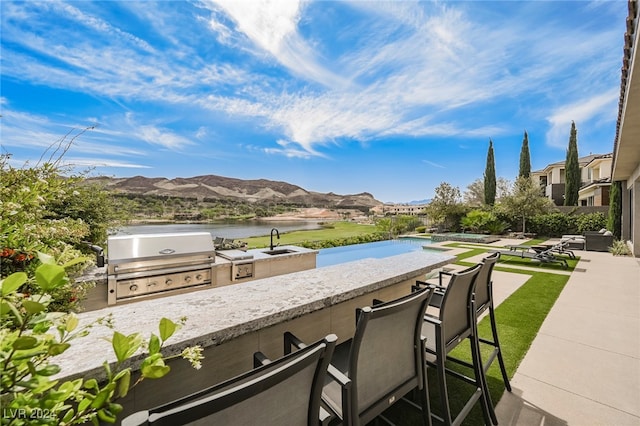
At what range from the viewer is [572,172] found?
2153 centimetres

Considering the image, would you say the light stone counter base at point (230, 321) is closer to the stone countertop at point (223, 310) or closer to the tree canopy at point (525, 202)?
the stone countertop at point (223, 310)

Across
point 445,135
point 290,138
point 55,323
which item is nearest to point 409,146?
point 445,135

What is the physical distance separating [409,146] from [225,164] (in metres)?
16.8

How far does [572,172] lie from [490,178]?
5.67 meters

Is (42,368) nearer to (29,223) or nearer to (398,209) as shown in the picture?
(29,223)

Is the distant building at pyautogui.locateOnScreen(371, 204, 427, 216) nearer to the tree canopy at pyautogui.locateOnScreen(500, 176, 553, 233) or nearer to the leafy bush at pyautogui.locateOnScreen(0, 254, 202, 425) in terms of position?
the tree canopy at pyautogui.locateOnScreen(500, 176, 553, 233)

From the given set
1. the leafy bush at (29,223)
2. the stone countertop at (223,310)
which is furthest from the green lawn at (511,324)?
the leafy bush at (29,223)

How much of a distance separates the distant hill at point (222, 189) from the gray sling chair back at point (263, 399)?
13.2 feet

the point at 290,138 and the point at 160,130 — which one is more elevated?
the point at 290,138

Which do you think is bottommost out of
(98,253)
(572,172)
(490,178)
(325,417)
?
(325,417)

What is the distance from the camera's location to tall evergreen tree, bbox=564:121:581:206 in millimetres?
21406

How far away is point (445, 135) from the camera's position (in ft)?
65.0

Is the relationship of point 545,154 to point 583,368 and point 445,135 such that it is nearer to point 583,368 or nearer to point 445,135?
point 445,135

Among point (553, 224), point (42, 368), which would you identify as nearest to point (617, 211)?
point (553, 224)
